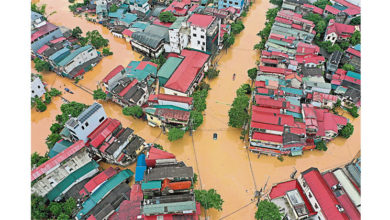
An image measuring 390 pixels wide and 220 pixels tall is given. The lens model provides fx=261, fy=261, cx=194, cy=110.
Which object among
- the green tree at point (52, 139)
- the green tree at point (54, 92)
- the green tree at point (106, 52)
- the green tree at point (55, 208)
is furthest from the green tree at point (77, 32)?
the green tree at point (55, 208)

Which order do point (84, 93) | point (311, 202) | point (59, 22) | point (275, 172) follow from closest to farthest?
point (311, 202) → point (275, 172) → point (84, 93) → point (59, 22)

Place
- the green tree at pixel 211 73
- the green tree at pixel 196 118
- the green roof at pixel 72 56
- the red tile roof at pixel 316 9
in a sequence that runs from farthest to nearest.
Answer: the red tile roof at pixel 316 9, the green roof at pixel 72 56, the green tree at pixel 211 73, the green tree at pixel 196 118

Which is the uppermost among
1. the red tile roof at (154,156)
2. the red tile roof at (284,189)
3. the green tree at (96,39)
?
the green tree at (96,39)

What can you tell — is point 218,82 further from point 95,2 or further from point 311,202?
point 95,2

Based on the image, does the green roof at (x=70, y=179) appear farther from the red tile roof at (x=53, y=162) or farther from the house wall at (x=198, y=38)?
the house wall at (x=198, y=38)

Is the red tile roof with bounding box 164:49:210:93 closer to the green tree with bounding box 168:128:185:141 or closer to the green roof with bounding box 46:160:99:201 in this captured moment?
the green tree with bounding box 168:128:185:141

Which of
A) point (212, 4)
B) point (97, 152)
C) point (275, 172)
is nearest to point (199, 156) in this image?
point (275, 172)

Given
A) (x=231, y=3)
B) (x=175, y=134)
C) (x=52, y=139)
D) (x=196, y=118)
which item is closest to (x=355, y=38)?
(x=231, y=3)
